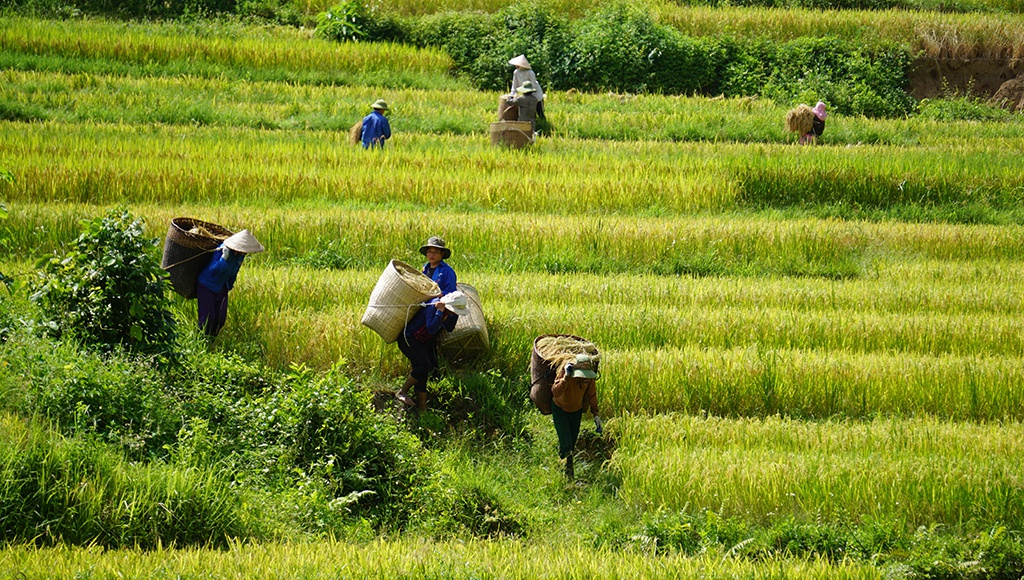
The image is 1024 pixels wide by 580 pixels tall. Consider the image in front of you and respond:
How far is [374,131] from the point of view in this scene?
1670cm

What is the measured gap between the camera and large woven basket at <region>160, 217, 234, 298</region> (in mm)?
9422

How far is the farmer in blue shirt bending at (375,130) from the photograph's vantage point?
54.7 feet

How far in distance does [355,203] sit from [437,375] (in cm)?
508

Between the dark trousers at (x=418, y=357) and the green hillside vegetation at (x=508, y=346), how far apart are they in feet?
1.15

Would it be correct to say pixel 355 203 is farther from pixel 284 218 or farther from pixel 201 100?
pixel 201 100

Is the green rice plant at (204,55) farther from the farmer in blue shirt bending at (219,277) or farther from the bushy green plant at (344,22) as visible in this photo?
the farmer in blue shirt bending at (219,277)

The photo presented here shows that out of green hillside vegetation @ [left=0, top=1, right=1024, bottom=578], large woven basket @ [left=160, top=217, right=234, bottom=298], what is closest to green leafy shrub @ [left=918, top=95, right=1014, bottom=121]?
green hillside vegetation @ [left=0, top=1, right=1024, bottom=578]

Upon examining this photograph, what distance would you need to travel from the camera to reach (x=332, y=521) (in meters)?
7.26

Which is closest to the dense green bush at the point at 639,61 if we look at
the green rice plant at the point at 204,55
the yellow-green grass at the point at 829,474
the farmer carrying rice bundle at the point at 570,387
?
the green rice plant at the point at 204,55

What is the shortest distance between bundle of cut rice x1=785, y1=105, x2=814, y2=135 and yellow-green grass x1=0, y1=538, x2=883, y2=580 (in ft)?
45.3

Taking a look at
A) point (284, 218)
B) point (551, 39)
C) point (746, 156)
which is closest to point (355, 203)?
point (284, 218)

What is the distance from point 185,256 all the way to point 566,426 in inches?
148

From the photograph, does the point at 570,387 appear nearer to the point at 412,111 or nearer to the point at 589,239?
the point at 589,239

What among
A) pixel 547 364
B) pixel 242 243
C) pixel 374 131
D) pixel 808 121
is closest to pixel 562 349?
pixel 547 364
